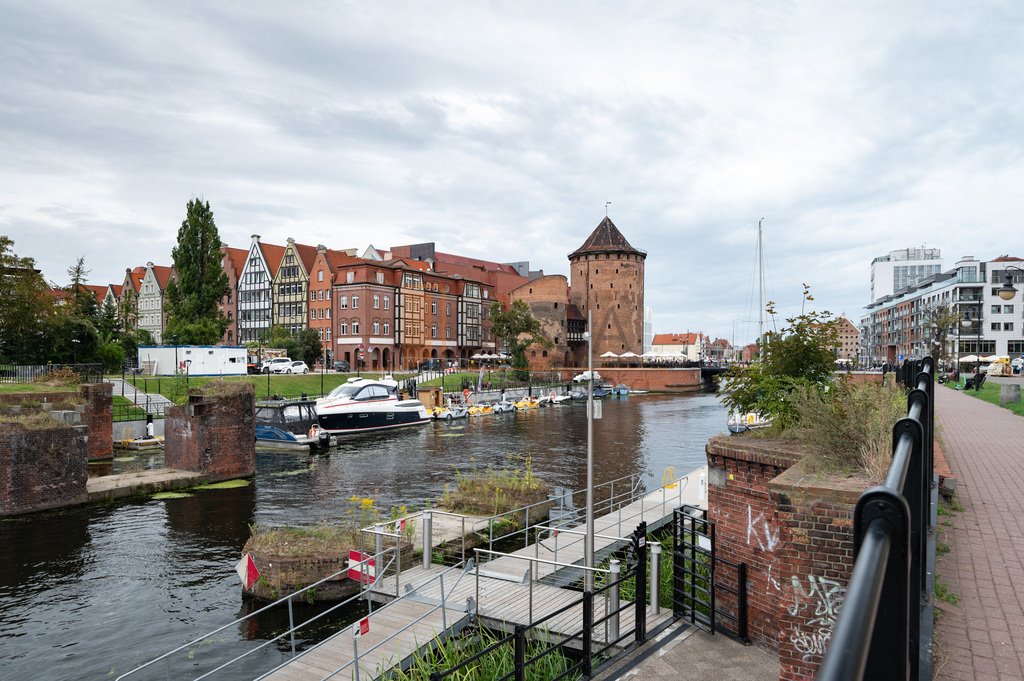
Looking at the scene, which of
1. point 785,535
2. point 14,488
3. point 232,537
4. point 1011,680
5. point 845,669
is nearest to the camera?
point 845,669

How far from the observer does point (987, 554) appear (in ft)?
26.7

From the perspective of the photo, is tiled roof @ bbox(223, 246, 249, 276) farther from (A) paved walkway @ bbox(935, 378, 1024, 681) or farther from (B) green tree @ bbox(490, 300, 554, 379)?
(A) paved walkway @ bbox(935, 378, 1024, 681)

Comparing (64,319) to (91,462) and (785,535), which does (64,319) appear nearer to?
(91,462)

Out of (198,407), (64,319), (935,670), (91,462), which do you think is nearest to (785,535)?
(935,670)

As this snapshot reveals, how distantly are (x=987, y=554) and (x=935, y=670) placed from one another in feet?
12.1

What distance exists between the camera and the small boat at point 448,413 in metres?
52.4

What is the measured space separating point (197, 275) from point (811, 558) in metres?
72.8

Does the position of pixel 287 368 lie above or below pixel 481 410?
above

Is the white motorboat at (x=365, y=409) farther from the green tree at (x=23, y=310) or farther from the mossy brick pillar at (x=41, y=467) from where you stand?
the mossy brick pillar at (x=41, y=467)

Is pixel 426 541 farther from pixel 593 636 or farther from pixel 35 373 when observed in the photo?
pixel 35 373

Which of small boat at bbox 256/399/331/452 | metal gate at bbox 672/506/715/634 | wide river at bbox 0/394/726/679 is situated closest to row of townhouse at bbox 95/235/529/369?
small boat at bbox 256/399/331/452

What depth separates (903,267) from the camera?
590 feet

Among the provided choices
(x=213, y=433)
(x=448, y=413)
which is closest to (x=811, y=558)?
(x=213, y=433)

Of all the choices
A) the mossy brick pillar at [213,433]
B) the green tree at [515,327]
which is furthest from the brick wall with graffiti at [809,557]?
the green tree at [515,327]
